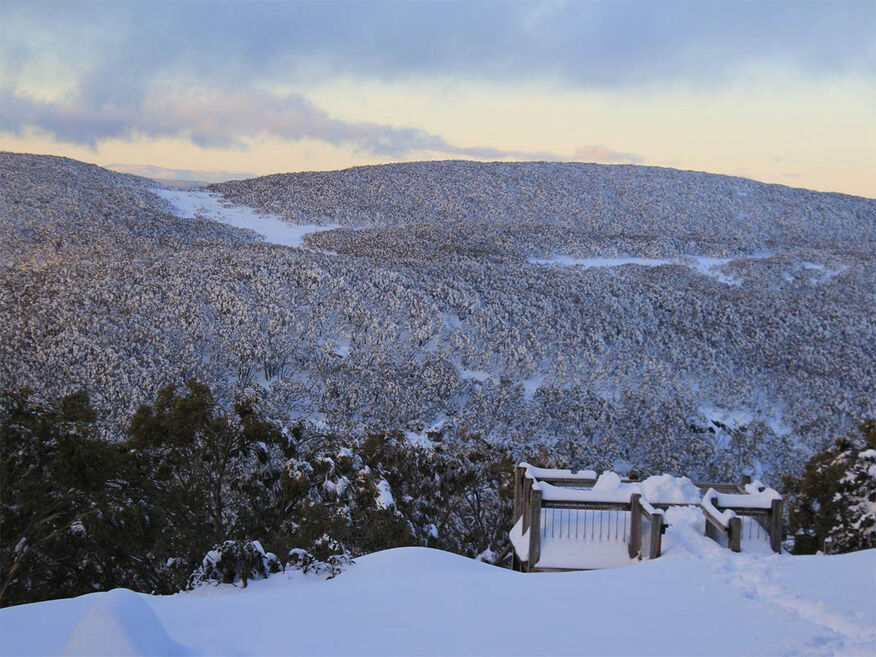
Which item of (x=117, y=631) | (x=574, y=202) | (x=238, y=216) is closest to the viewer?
(x=117, y=631)

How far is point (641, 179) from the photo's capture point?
62469mm

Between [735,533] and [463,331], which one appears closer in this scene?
[735,533]

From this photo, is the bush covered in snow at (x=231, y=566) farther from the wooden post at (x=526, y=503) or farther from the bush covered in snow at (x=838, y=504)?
the bush covered in snow at (x=838, y=504)

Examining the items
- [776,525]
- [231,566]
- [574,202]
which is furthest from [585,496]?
[574,202]

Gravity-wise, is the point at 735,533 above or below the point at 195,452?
above

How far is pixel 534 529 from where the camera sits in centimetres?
830

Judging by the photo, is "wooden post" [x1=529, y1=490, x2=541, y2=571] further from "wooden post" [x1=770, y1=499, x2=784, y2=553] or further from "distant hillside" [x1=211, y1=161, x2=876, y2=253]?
"distant hillside" [x1=211, y1=161, x2=876, y2=253]

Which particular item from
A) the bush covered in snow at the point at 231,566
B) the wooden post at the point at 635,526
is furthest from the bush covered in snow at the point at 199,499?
the wooden post at the point at 635,526

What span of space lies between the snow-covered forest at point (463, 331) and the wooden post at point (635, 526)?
24.8 feet

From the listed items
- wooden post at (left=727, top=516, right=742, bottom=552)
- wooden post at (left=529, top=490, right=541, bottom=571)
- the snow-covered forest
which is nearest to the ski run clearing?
wooden post at (left=727, top=516, right=742, bottom=552)

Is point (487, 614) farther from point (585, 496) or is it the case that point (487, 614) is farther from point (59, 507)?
point (59, 507)

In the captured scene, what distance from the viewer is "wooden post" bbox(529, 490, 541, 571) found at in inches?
327

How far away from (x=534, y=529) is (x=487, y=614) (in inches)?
113

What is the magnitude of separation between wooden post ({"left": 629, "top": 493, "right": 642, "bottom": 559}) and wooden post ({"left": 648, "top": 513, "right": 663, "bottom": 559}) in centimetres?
31
